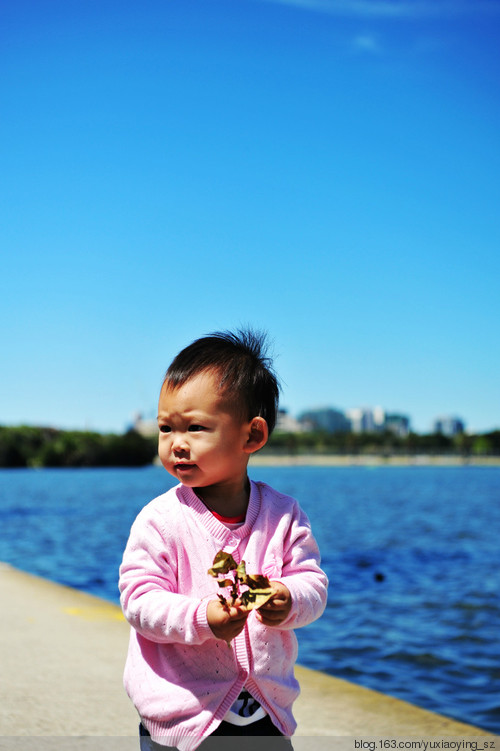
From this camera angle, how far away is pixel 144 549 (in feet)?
6.39

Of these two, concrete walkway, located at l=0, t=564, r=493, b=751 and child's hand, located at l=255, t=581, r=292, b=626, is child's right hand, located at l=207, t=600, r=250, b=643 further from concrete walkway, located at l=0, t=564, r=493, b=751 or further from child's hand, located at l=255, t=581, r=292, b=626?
concrete walkway, located at l=0, t=564, r=493, b=751

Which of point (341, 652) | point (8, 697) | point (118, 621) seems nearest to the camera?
point (8, 697)

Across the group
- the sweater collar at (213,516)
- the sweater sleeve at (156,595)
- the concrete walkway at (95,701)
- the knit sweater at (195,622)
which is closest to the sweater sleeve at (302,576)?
the knit sweater at (195,622)

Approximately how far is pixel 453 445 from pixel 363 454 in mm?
18214

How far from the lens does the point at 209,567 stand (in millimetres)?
1953

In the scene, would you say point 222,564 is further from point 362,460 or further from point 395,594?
point 362,460

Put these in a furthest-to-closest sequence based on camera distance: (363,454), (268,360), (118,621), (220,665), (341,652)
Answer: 1. (363,454)
2. (341,652)
3. (118,621)
4. (268,360)
5. (220,665)

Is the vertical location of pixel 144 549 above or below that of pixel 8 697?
above

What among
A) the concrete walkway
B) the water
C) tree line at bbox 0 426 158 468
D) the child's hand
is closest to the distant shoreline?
tree line at bbox 0 426 158 468

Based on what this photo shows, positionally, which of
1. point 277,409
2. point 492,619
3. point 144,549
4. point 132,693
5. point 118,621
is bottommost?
point 492,619

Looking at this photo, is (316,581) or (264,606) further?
(316,581)

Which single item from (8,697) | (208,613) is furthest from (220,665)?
(8,697)

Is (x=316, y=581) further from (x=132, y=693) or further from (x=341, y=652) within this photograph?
(x=341, y=652)

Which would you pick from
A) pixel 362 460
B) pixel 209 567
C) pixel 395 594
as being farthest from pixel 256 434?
pixel 362 460
